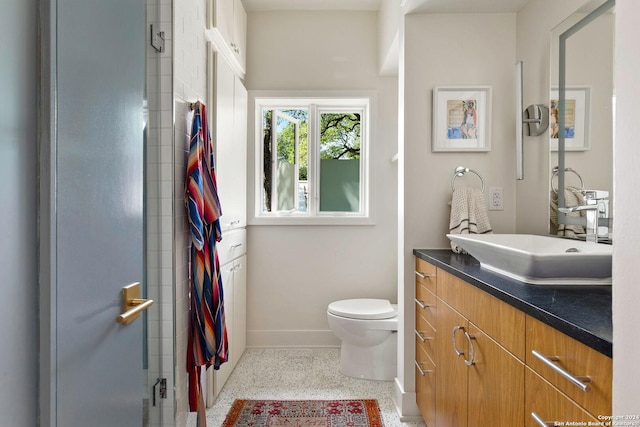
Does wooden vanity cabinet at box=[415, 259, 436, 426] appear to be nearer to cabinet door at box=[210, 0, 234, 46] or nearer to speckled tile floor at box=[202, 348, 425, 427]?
speckled tile floor at box=[202, 348, 425, 427]

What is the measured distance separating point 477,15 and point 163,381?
7.90 feet

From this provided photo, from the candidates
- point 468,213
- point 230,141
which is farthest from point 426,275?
point 230,141

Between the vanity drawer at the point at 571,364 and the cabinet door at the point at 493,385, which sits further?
the cabinet door at the point at 493,385

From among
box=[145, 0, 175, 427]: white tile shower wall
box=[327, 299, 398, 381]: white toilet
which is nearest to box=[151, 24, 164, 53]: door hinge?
box=[145, 0, 175, 427]: white tile shower wall

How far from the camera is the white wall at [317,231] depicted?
3000 millimetres

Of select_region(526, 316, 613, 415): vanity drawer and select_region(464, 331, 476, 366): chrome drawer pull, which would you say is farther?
select_region(464, 331, 476, 366): chrome drawer pull

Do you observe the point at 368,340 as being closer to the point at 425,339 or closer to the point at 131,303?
the point at 425,339

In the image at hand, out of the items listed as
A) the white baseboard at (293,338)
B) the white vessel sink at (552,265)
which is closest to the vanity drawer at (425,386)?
the white vessel sink at (552,265)

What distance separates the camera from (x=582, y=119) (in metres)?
1.65

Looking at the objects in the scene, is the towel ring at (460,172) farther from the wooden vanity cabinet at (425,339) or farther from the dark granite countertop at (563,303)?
the dark granite countertop at (563,303)

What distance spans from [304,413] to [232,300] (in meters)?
0.84

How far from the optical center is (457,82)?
6.86ft

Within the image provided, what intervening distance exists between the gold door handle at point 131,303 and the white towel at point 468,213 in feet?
4.92

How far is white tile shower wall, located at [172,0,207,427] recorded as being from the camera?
1.67m
